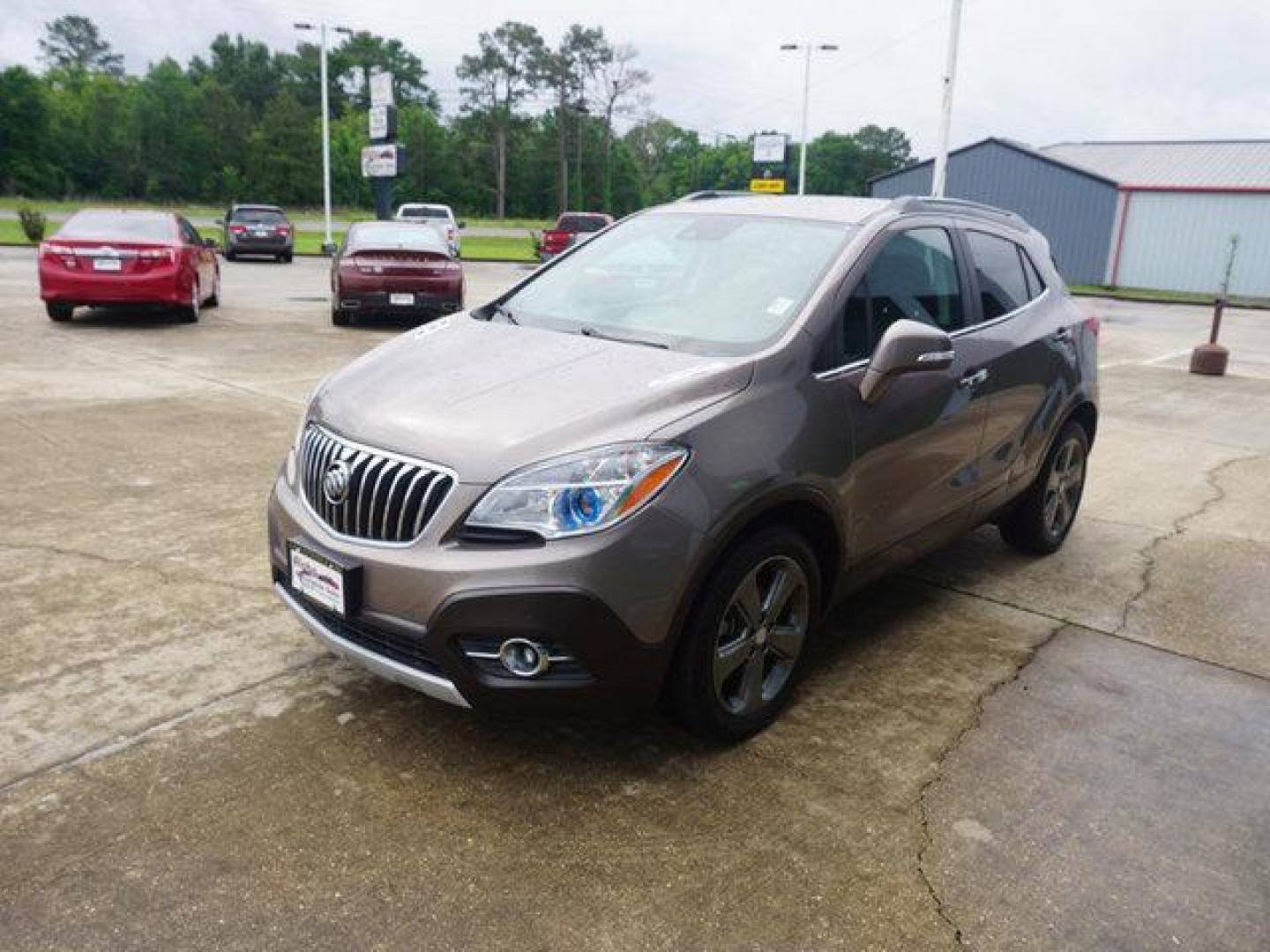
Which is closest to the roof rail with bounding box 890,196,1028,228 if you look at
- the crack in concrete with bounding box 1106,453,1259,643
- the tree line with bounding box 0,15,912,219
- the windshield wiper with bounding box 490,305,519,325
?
the windshield wiper with bounding box 490,305,519,325

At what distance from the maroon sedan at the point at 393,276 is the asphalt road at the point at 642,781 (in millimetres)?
8598

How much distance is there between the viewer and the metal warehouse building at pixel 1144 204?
111 feet

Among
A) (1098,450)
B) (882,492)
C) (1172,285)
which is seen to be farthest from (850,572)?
(1172,285)

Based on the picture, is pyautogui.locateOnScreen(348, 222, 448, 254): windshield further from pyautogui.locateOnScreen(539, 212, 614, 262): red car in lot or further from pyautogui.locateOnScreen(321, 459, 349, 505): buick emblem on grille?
pyautogui.locateOnScreen(539, 212, 614, 262): red car in lot

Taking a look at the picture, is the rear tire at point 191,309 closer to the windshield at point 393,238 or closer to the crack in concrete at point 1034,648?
the windshield at point 393,238

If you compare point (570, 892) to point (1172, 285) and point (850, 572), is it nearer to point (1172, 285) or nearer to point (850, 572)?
point (850, 572)

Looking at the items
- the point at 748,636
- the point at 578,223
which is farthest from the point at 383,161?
the point at 748,636

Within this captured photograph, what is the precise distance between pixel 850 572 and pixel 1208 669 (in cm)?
162

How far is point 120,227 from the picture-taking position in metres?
12.7

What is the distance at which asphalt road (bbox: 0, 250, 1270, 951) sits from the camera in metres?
2.57

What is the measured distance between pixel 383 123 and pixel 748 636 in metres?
41.1

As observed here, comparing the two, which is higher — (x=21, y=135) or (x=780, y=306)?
(x=21, y=135)

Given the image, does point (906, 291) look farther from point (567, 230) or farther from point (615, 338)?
point (567, 230)

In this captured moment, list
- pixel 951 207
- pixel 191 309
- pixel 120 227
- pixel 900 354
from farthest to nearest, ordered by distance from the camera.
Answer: pixel 191 309
pixel 120 227
pixel 951 207
pixel 900 354
